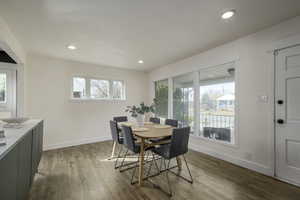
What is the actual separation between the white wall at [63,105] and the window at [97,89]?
17cm

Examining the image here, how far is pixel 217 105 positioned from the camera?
3.27 m

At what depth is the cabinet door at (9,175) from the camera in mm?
932

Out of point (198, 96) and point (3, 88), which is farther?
point (198, 96)

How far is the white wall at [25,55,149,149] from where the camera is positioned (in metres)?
3.56

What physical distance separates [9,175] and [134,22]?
2194 mm

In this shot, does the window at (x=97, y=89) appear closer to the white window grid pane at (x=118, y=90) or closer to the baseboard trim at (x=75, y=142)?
the white window grid pane at (x=118, y=90)

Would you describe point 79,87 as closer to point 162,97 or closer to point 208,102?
point 162,97

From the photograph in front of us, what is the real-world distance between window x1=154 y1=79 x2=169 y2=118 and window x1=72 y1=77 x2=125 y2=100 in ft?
4.05

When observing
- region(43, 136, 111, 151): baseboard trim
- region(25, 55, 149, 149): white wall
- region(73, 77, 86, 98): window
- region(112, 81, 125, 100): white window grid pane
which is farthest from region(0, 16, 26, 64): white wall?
region(112, 81, 125, 100): white window grid pane

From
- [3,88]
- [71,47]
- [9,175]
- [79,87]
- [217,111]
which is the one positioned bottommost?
[9,175]

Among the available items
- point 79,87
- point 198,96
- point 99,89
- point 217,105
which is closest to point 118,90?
point 99,89

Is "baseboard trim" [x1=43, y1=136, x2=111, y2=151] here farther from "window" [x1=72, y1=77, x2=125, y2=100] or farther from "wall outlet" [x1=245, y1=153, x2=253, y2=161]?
"wall outlet" [x1=245, y1=153, x2=253, y2=161]

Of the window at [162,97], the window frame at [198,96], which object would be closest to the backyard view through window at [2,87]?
the window at [162,97]

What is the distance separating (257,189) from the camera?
6.54 feet
